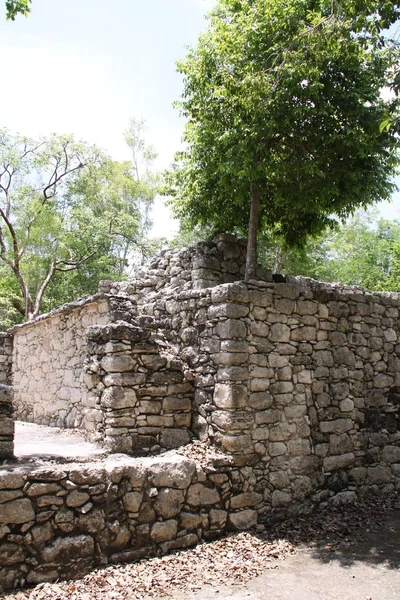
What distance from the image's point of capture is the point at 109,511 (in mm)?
4871

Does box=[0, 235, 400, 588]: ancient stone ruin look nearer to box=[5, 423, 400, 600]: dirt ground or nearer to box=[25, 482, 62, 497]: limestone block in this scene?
box=[25, 482, 62, 497]: limestone block

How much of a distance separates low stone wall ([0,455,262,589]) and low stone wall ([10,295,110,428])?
2.27 meters

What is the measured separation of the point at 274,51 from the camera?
278 inches

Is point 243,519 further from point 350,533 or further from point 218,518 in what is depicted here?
point 350,533

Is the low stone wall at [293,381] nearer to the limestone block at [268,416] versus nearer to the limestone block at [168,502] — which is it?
the limestone block at [268,416]

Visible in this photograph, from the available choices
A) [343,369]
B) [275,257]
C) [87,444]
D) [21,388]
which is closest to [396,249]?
[275,257]

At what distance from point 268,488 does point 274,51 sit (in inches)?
239

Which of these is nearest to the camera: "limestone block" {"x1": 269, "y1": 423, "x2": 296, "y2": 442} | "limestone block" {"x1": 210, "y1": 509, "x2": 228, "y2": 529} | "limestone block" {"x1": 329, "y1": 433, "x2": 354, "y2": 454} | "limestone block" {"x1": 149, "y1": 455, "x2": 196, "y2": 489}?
"limestone block" {"x1": 149, "y1": 455, "x2": 196, "y2": 489}

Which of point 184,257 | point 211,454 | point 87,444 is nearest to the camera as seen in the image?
point 211,454

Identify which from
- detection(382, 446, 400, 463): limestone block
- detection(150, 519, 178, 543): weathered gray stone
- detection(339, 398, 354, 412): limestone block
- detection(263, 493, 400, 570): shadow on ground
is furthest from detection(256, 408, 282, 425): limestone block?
detection(382, 446, 400, 463): limestone block

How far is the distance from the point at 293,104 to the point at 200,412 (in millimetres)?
4542

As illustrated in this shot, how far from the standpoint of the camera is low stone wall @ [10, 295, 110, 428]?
7.44 metres

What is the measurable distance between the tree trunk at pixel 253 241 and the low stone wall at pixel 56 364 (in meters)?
2.28

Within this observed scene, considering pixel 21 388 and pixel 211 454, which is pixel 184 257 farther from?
pixel 21 388
